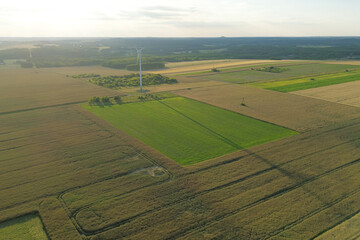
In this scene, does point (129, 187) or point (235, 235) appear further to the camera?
point (129, 187)

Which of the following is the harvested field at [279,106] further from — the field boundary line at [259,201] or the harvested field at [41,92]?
the harvested field at [41,92]

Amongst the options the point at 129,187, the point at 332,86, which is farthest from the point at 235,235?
the point at 332,86

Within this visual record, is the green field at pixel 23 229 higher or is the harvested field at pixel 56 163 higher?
the harvested field at pixel 56 163

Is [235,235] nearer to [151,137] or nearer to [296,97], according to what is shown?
[151,137]

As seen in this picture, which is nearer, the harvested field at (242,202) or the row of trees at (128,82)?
the harvested field at (242,202)

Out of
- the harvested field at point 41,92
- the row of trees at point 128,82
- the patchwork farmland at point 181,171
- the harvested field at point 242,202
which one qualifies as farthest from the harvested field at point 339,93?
the harvested field at point 41,92

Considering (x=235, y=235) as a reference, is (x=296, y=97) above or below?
above

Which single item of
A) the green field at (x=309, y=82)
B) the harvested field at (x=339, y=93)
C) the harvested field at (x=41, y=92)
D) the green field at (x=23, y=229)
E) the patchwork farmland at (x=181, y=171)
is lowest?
the green field at (x=23, y=229)
